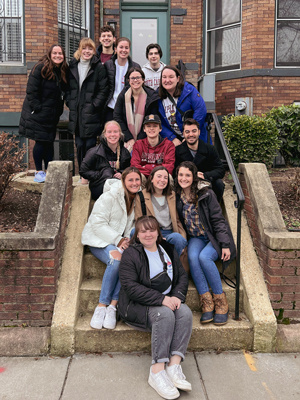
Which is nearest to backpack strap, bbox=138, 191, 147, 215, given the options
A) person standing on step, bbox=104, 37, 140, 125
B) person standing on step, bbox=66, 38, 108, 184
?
person standing on step, bbox=66, 38, 108, 184

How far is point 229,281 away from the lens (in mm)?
4191

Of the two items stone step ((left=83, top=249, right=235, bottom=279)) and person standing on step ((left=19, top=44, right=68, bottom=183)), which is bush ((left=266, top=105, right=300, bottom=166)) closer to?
stone step ((left=83, top=249, right=235, bottom=279))

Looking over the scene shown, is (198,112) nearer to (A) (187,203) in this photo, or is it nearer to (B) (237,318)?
(A) (187,203)

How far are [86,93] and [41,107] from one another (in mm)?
604

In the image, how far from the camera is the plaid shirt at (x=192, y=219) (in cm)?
402

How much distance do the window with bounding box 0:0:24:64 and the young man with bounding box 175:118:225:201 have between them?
5386 mm

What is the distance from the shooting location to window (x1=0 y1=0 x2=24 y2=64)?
8.49 meters

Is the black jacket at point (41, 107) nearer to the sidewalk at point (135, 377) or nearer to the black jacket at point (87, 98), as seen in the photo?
the black jacket at point (87, 98)

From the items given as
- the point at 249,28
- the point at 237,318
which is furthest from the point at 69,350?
the point at 249,28

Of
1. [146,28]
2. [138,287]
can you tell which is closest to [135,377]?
[138,287]

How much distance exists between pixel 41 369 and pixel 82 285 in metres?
0.89

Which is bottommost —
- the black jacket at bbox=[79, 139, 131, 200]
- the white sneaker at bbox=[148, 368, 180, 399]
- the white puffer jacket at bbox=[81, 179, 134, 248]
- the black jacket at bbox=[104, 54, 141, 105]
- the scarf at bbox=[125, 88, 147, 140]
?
the white sneaker at bbox=[148, 368, 180, 399]

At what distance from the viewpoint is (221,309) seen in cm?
372

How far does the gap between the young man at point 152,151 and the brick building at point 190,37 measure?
423 centimetres
